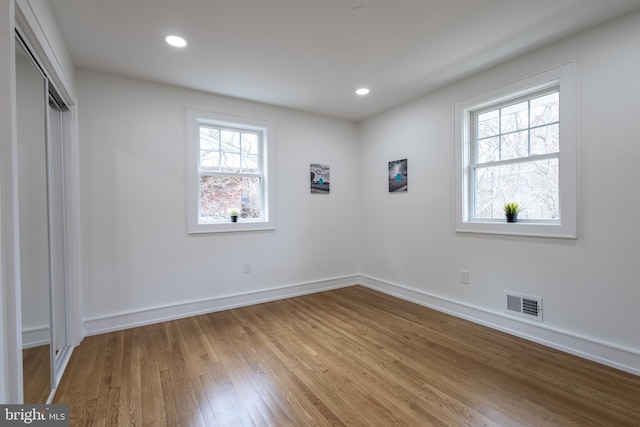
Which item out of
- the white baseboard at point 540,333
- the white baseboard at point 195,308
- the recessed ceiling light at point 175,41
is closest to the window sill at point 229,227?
the white baseboard at point 195,308

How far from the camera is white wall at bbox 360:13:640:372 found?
2146 millimetres

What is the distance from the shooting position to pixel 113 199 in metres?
2.95

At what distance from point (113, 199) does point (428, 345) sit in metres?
3.33

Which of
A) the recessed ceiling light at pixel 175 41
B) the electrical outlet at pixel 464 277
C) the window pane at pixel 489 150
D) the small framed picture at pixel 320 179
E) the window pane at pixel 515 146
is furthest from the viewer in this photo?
the small framed picture at pixel 320 179

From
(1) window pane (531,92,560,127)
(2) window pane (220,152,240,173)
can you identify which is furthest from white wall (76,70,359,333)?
(1) window pane (531,92,560,127)

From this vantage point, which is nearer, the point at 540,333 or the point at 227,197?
the point at 540,333

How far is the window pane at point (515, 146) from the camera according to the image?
280 cm

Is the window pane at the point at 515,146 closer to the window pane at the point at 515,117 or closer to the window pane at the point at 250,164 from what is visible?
the window pane at the point at 515,117

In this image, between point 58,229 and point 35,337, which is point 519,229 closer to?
point 35,337

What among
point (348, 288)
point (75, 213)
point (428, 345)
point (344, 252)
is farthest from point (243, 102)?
point (428, 345)

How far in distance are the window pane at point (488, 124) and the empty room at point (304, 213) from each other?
2 cm

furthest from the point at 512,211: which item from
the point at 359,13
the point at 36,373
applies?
the point at 36,373

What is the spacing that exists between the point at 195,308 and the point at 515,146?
3.83 metres

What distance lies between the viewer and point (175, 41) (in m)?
2.41
